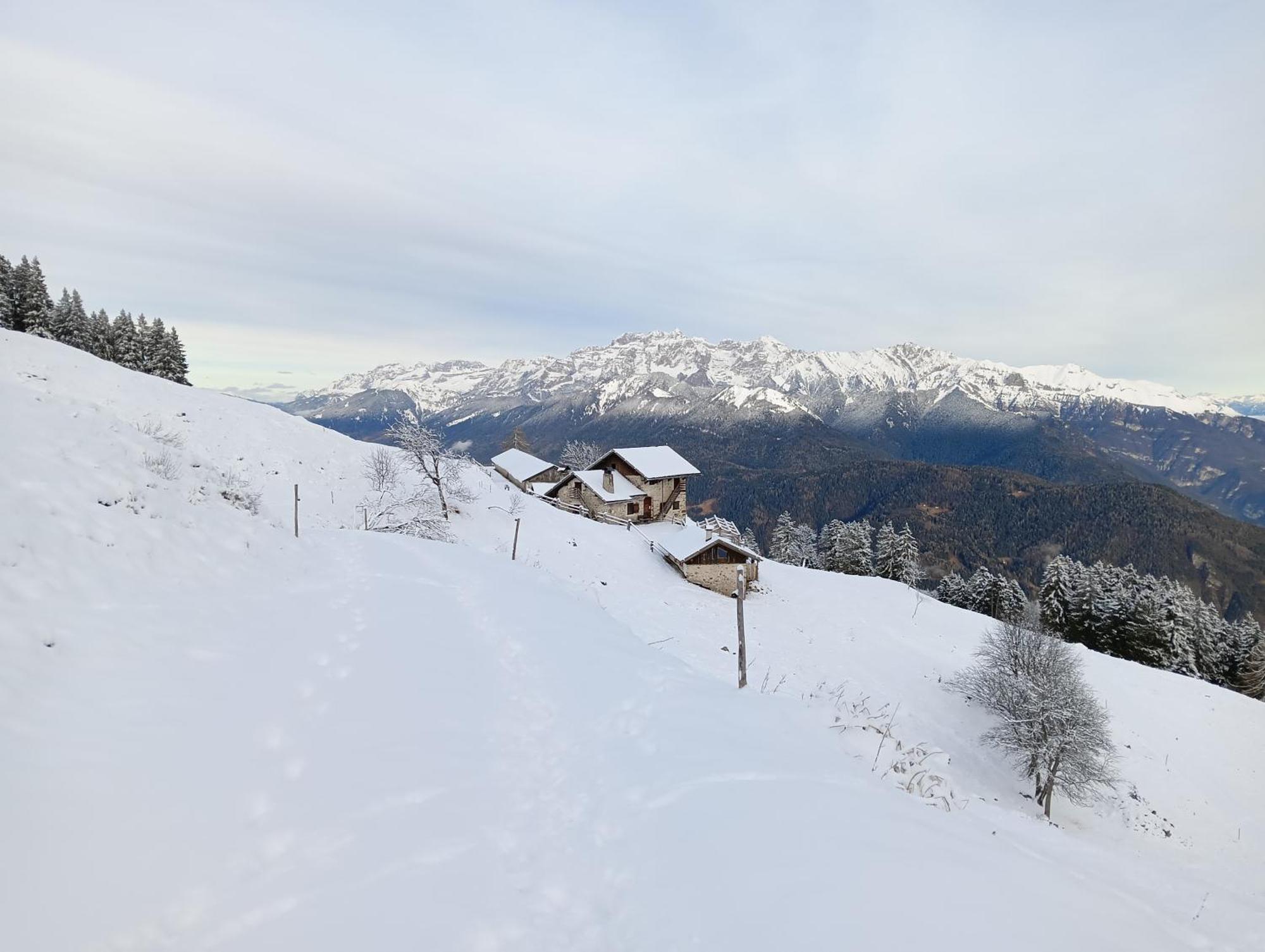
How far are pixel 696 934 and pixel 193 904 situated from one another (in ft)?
12.3

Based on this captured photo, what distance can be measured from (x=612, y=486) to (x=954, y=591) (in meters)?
47.8

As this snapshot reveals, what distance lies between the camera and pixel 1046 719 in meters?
22.9

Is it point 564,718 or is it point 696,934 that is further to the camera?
point 564,718

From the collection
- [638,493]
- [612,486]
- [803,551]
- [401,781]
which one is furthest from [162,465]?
[803,551]

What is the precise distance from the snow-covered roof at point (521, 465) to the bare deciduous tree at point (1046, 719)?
44.6m

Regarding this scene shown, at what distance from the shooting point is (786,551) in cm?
8262

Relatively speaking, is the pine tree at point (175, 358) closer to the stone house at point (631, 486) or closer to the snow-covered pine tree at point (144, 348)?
the snow-covered pine tree at point (144, 348)

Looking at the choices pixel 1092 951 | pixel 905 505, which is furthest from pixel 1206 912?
pixel 905 505

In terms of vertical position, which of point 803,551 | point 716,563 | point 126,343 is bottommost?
point 803,551

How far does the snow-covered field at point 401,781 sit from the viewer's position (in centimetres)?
397

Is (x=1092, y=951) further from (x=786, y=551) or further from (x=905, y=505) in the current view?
(x=905, y=505)

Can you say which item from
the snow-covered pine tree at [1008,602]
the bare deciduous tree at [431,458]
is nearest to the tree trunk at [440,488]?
the bare deciduous tree at [431,458]

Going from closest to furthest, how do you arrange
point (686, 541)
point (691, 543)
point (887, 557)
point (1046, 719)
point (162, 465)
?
point (162, 465), point (1046, 719), point (691, 543), point (686, 541), point (887, 557)

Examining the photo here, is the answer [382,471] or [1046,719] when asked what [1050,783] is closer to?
[1046,719]
